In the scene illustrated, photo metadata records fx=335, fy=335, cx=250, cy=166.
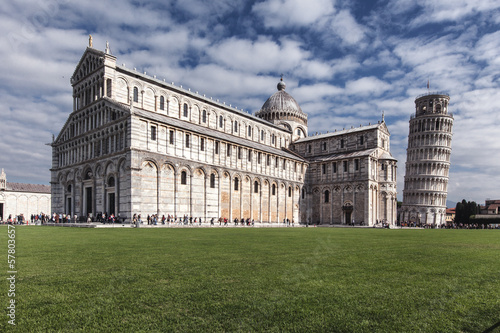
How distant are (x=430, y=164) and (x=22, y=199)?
90073mm

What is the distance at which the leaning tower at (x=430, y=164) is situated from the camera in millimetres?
78625

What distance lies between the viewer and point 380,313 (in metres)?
4.64

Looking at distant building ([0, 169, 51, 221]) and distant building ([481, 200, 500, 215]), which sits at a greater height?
distant building ([0, 169, 51, 221])

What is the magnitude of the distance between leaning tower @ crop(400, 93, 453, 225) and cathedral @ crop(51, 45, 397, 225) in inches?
1158

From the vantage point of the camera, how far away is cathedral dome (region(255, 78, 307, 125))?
6612cm

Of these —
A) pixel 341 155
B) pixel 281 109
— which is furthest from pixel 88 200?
pixel 281 109

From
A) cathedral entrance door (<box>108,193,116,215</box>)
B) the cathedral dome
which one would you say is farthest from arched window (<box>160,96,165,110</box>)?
the cathedral dome

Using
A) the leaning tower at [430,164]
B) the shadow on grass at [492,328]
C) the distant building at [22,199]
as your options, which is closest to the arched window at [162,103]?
the shadow on grass at [492,328]

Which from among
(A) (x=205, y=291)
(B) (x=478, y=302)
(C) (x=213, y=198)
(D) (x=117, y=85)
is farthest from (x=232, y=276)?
(D) (x=117, y=85)

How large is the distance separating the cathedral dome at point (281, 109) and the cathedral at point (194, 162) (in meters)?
3.60

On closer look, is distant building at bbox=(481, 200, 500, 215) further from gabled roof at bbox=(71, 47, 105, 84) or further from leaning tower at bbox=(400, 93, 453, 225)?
gabled roof at bbox=(71, 47, 105, 84)

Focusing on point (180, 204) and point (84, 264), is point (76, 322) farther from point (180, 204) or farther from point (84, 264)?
point (180, 204)

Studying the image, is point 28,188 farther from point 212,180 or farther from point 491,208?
Answer: point 491,208

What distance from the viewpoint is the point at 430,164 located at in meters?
79.1
